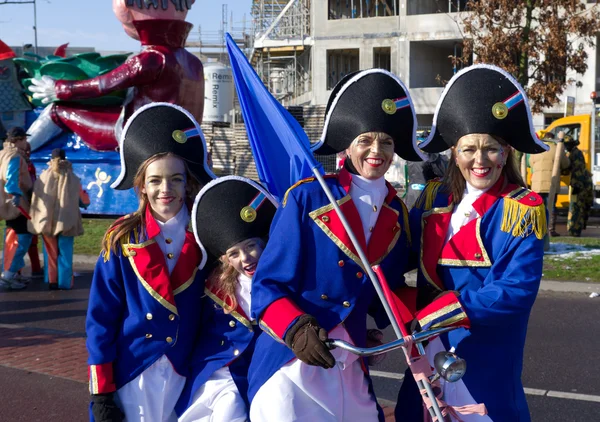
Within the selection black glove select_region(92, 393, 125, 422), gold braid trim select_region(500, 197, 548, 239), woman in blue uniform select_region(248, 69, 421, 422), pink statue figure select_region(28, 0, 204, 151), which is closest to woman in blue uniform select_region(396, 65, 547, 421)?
gold braid trim select_region(500, 197, 548, 239)

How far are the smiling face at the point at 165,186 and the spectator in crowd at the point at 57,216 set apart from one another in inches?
260

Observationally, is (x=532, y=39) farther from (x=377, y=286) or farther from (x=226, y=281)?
(x=377, y=286)

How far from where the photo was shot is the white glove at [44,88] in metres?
14.6

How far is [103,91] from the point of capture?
13.7 m

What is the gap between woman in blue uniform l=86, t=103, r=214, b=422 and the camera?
10.7 ft

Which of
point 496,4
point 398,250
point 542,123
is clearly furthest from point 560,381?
point 542,123

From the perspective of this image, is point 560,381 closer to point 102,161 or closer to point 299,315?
point 299,315

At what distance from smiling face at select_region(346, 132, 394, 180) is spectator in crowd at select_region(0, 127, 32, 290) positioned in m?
7.47

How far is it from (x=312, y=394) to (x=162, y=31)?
1066 cm

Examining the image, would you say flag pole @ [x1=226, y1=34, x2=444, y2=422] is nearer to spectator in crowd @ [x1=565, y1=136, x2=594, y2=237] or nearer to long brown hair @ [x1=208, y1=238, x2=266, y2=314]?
long brown hair @ [x1=208, y1=238, x2=266, y2=314]

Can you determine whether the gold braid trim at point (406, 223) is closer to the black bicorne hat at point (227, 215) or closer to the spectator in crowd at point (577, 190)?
the black bicorne hat at point (227, 215)

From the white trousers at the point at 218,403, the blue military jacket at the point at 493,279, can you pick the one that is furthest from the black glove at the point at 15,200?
the blue military jacket at the point at 493,279

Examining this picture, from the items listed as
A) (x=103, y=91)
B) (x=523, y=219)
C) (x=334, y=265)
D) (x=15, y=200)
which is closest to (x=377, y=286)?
(x=334, y=265)

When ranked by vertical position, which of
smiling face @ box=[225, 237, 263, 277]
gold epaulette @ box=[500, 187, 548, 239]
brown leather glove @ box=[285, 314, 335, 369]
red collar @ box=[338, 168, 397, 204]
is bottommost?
brown leather glove @ box=[285, 314, 335, 369]
